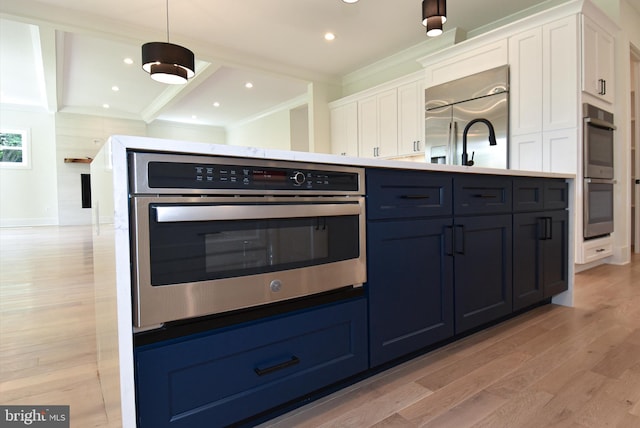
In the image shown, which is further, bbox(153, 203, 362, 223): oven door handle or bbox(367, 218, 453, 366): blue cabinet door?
bbox(367, 218, 453, 366): blue cabinet door

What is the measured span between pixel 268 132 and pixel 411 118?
5.02 m

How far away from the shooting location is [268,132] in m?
9.17

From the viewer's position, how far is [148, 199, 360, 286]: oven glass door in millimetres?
917

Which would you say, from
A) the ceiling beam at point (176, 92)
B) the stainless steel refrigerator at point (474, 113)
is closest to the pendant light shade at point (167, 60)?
the ceiling beam at point (176, 92)

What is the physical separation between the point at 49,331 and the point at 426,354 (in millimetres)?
2179

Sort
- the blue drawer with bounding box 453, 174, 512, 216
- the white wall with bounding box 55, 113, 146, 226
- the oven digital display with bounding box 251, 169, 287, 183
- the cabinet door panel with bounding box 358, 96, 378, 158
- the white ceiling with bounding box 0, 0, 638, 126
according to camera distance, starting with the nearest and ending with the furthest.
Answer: the oven digital display with bounding box 251, 169, 287, 183 < the blue drawer with bounding box 453, 174, 512, 216 < the white ceiling with bounding box 0, 0, 638, 126 < the cabinet door panel with bounding box 358, 96, 378, 158 < the white wall with bounding box 55, 113, 146, 226

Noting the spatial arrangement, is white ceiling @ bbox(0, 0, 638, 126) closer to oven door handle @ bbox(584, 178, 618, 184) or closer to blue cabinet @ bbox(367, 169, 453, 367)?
oven door handle @ bbox(584, 178, 618, 184)

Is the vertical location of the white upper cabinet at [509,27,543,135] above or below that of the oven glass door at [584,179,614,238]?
above

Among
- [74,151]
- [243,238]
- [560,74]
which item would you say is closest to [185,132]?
[74,151]

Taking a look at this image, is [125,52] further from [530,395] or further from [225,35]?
[530,395]

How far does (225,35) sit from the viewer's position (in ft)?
15.8

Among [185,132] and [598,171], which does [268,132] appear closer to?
[185,132]

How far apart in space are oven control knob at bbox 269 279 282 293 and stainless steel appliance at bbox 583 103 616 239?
3.46m

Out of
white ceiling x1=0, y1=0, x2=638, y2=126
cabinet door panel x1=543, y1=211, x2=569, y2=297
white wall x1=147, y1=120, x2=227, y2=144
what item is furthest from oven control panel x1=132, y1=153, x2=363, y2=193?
white wall x1=147, y1=120, x2=227, y2=144
